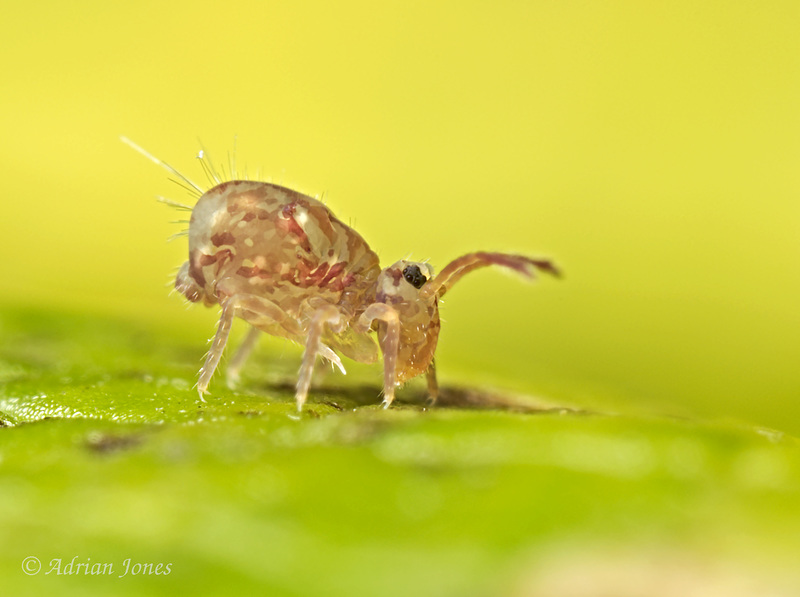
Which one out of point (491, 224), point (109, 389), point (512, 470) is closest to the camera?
point (512, 470)

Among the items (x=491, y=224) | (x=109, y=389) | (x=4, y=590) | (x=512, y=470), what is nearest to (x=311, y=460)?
(x=512, y=470)

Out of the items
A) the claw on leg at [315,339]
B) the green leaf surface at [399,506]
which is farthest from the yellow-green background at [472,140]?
the green leaf surface at [399,506]

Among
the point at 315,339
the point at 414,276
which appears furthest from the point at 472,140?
the point at 315,339

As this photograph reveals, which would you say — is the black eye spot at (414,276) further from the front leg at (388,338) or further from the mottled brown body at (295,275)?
the front leg at (388,338)

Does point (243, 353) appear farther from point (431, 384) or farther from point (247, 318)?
point (431, 384)

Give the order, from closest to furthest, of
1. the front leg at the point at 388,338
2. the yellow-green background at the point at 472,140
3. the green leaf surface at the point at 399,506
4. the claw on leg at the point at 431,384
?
the green leaf surface at the point at 399,506
the front leg at the point at 388,338
the claw on leg at the point at 431,384
the yellow-green background at the point at 472,140

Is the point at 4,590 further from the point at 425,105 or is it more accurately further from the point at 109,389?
the point at 425,105

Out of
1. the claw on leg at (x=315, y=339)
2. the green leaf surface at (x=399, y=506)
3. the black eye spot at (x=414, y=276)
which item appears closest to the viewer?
the green leaf surface at (x=399, y=506)
